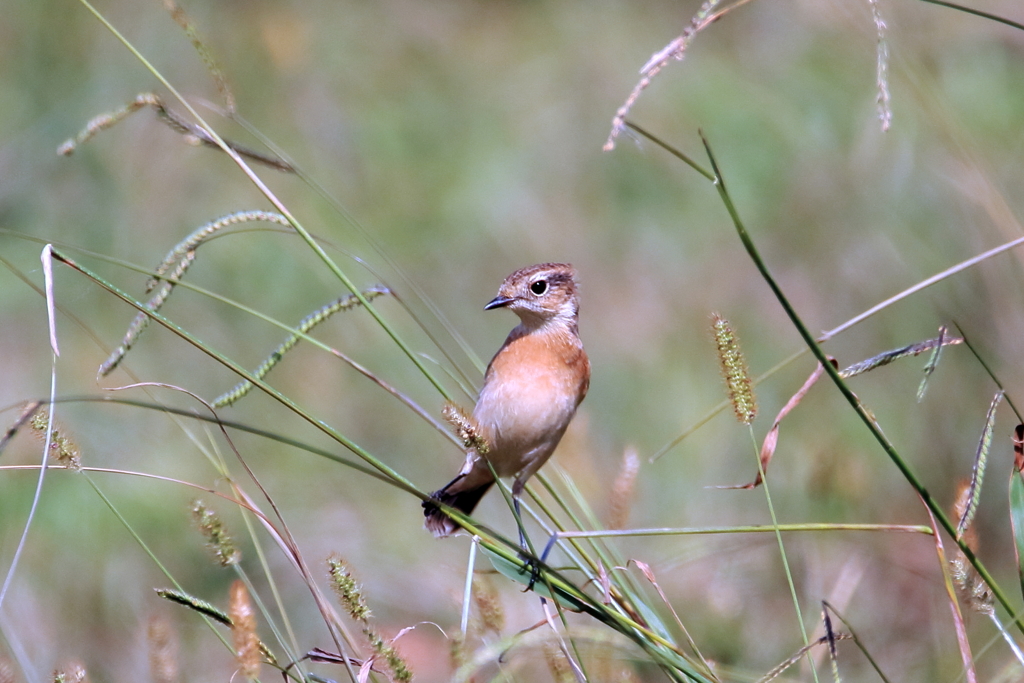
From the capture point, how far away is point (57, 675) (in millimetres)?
2197

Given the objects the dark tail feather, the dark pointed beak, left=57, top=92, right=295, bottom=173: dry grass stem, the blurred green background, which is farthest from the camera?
the blurred green background

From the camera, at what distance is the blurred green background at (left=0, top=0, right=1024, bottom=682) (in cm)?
524

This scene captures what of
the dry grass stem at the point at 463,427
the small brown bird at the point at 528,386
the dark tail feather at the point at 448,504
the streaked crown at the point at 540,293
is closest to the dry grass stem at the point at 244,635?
the dry grass stem at the point at 463,427

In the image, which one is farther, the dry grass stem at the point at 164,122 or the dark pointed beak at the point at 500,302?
the dark pointed beak at the point at 500,302

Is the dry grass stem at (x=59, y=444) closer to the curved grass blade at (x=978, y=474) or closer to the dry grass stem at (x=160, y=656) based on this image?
the dry grass stem at (x=160, y=656)

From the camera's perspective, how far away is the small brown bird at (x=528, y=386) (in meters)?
3.79

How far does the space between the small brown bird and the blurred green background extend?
677 millimetres

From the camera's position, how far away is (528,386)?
3896mm

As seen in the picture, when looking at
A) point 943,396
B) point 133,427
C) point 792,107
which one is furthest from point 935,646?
point 792,107

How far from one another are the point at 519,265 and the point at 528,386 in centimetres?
391

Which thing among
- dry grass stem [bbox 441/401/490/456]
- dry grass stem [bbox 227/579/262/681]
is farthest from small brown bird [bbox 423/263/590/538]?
dry grass stem [bbox 227/579/262/681]

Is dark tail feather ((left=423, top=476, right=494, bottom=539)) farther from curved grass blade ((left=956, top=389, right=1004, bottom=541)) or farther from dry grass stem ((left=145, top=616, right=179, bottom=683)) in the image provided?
curved grass blade ((left=956, top=389, right=1004, bottom=541))

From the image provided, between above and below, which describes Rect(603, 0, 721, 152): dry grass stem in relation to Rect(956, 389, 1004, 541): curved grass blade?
above

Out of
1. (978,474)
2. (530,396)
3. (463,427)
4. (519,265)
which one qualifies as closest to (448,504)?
(530,396)
